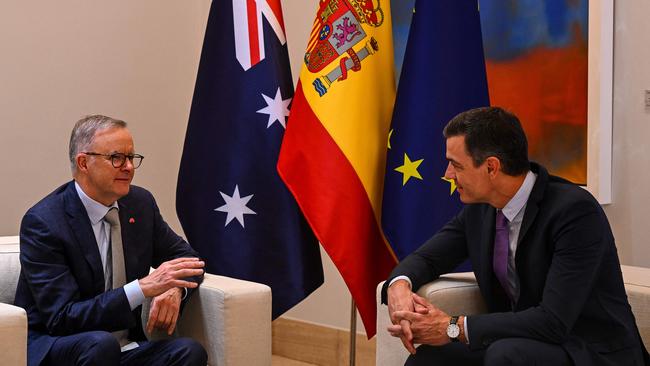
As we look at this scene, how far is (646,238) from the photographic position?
3402 millimetres

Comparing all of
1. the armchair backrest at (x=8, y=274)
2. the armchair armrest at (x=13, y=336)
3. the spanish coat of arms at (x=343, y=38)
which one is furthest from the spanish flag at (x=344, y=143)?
the armchair armrest at (x=13, y=336)

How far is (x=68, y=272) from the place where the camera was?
282 cm

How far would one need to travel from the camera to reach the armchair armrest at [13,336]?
2449 mm

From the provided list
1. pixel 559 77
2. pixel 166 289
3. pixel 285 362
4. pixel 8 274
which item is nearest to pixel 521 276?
pixel 166 289

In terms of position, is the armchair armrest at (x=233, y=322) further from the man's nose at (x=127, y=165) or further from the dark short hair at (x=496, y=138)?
the dark short hair at (x=496, y=138)

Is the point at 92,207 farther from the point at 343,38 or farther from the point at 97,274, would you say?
the point at 343,38

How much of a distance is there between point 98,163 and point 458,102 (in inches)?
52.5

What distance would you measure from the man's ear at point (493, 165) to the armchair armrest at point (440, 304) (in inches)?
17.3

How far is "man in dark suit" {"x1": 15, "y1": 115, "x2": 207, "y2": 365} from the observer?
2.74m

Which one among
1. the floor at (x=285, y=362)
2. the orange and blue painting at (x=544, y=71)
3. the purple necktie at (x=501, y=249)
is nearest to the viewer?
the purple necktie at (x=501, y=249)

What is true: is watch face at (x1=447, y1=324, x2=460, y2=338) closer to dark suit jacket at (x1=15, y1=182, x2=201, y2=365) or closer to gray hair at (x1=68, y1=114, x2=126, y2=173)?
dark suit jacket at (x1=15, y1=182, x2=201, y2=365)

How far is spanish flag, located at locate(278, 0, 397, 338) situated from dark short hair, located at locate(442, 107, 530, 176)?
2.71ft

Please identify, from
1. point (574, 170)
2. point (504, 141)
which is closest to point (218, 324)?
point (504, 141)

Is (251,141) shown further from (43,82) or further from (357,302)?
(43,82)
